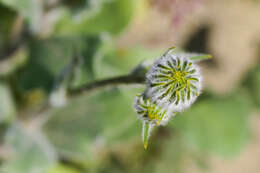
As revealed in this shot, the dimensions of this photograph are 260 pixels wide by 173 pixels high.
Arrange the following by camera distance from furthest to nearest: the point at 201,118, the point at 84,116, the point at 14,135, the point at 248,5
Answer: the point at 248,5, the point at 201,118, the point at 84,116, the point at 14,135

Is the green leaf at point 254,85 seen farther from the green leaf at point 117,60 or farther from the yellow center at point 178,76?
the yellow center at point 178,76

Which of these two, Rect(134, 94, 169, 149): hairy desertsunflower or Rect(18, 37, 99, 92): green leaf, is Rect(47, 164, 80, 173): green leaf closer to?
Rect(18, 37, 99, 92): green leaf

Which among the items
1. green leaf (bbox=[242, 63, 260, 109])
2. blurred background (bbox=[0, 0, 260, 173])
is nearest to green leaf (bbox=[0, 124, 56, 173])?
blurred background (bbox=[0, 0, 260, 173])

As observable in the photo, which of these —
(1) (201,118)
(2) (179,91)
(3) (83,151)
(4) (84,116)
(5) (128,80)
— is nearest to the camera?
(2) (179,91)

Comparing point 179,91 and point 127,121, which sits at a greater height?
point 127,121

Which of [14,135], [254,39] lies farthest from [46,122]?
[254,39]

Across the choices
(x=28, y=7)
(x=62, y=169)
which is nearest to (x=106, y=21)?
(x=28, y=7)

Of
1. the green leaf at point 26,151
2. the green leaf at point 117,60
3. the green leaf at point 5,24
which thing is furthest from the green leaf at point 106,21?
the green leaf at point 26,151

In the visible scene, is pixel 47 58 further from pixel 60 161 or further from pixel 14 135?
pixel 60 161
